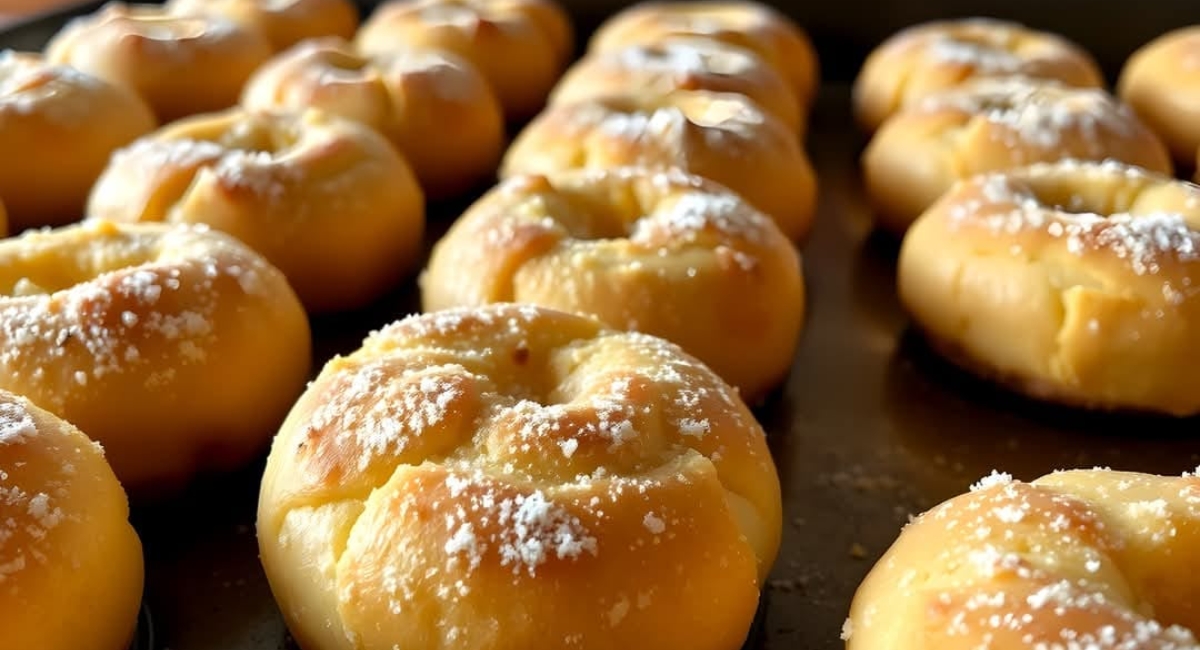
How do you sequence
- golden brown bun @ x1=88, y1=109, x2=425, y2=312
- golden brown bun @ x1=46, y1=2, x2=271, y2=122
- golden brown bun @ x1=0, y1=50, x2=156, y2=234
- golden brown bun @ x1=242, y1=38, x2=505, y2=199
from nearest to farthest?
1. golden brown bun @ x1=88, y1=109, x2=425, y2=312
2. golden brown bun @ x1=0, y1=50, x2=156, y2=234
3. golden brown bun @ x1=242, y1=38, x2=505, y2=199
4. golden brown bun @ x1=46, y1=2, x2=271, y2=122

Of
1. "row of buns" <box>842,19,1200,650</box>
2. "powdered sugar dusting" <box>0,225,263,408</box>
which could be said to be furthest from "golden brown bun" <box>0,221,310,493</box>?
"row of buns" <box>842,19,1200,650</box>

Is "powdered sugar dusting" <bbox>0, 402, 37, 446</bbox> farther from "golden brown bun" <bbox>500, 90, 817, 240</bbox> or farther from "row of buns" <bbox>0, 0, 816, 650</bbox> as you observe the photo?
"golden brown bun" <bbox>500, 90, 817, 240</bbox>

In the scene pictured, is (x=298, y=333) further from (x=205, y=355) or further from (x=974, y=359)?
(x=974, y=359)

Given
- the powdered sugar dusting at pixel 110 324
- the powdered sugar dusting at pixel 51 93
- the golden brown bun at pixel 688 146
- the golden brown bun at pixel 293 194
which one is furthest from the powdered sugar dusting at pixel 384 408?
the powdered sugar dusting at pixel 51 93

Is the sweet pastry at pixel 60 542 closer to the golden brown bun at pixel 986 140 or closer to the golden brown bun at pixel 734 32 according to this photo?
the golden brown bun at pixel 986 140

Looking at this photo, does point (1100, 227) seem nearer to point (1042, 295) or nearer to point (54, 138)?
point (1042, 295)

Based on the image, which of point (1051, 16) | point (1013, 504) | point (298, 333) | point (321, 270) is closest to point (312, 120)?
point (321, 270)

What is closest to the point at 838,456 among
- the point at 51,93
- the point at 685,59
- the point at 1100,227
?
the point at 1100,227
